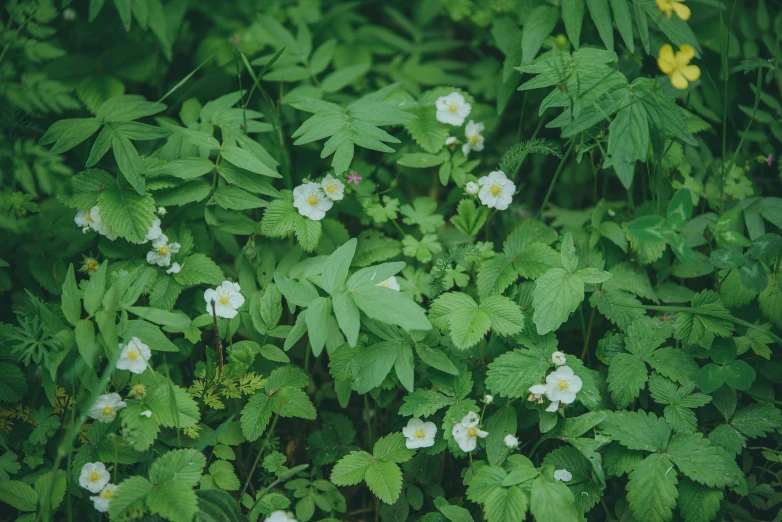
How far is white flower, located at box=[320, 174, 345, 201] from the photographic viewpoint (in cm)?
226

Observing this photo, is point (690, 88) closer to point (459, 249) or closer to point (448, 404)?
point (459, 249)

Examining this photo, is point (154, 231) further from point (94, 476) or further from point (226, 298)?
point (94, 476)

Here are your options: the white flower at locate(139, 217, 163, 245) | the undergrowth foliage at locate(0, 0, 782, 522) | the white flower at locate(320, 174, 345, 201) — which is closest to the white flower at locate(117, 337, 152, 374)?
the undergrowth foliage at locate(0, 0, 782, 522)

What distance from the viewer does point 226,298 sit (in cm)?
216

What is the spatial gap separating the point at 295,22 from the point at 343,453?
1985mm

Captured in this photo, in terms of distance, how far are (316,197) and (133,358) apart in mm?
852

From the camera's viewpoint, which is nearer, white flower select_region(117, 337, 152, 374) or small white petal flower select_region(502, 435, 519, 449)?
small white petal flower select_region(502, 435, 519, 449)

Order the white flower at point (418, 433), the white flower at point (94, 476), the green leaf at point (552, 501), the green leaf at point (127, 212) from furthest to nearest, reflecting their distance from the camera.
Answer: the green leaf at point (127, 212)
the white flower at point (418, 433)
the white flower at point (94, 476)
the green leaf at point (552, 501)

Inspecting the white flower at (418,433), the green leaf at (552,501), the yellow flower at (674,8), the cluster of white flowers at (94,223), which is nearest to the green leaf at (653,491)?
the green leaf at (552,501)

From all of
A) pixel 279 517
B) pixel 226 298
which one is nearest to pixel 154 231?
pixel 226 298

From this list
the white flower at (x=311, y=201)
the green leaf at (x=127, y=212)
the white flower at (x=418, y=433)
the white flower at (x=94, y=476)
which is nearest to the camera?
the white flower at (x=94, y=476)

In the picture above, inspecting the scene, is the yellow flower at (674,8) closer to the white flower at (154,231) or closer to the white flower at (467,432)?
the white flower at (467,432)

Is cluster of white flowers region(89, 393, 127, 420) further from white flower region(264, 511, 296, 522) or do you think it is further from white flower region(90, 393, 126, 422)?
white flower region(264, 511, 296, 522)

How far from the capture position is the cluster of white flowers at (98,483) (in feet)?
5.88
